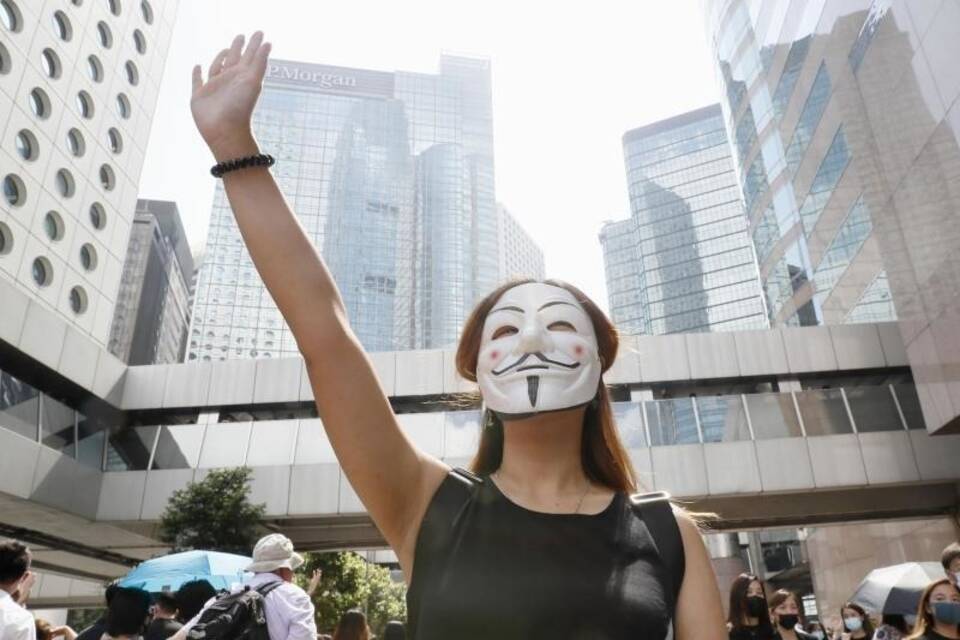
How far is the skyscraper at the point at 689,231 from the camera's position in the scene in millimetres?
110750

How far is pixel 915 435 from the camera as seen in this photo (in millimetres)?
14945

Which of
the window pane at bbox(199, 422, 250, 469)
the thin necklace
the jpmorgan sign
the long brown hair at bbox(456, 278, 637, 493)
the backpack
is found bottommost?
the backpack

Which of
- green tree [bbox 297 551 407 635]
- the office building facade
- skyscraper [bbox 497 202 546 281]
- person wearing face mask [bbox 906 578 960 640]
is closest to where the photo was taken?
person wearing face mask [bbox 906 578 960 640]

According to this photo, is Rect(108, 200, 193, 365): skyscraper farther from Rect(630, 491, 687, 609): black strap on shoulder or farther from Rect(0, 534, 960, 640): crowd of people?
Rect(630, 491, 687, 609): black strap on shoulder

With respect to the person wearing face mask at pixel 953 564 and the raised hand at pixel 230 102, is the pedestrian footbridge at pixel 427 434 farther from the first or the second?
the raised hand at pixel 230 102

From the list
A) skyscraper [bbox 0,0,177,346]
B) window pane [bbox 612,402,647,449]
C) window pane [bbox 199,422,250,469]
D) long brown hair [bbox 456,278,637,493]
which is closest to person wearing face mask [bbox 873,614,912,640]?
long brown hair [bbox 456,278,637,493]

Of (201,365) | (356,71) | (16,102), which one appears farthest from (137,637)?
(356,71)

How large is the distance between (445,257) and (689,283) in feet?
139

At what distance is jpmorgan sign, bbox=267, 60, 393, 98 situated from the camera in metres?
119

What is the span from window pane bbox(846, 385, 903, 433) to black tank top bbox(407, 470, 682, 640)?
1632 cm

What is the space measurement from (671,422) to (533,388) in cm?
1504

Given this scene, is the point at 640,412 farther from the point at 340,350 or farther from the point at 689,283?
the point at 689,283

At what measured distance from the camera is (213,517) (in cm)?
1376

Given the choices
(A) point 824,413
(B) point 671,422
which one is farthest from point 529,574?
(A) point 824,413
